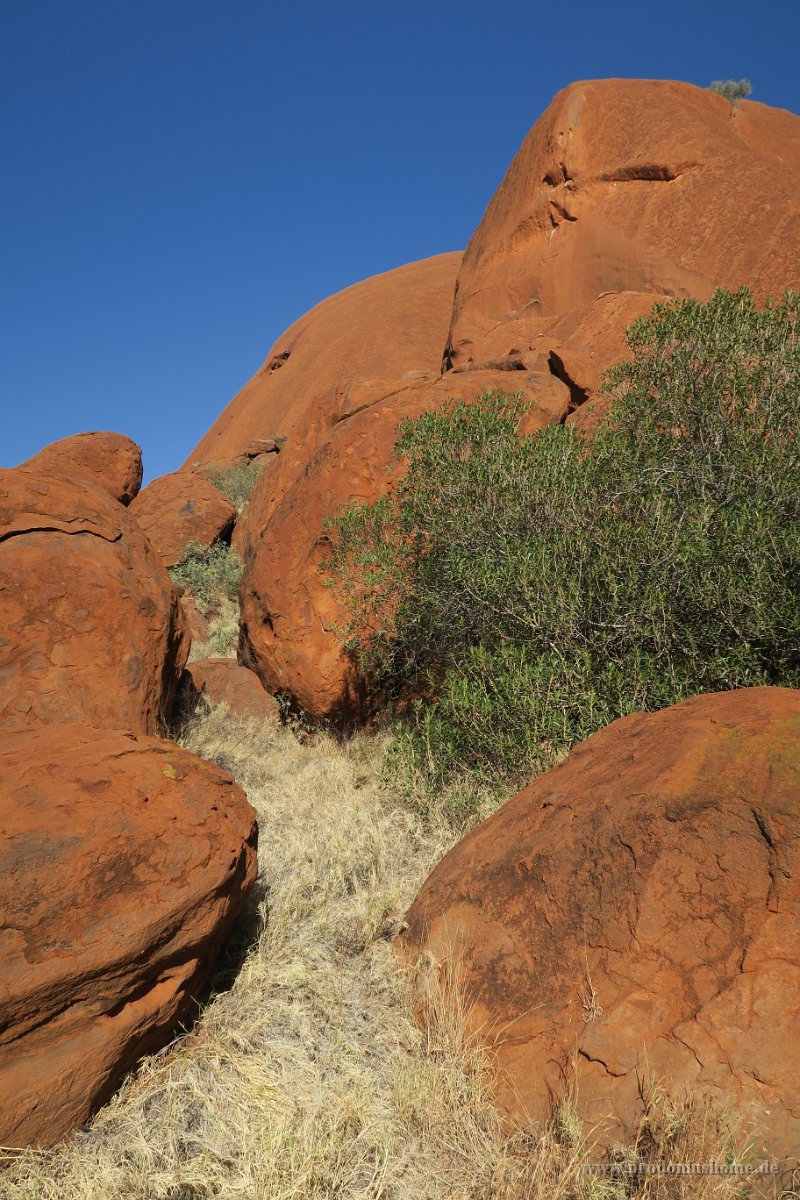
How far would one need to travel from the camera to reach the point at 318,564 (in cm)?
801

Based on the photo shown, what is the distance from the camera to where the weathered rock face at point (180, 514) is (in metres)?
14.2

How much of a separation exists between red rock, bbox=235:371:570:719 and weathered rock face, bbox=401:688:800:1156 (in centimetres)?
438

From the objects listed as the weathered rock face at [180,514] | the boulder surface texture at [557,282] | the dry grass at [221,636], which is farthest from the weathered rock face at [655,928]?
the weathered rock face at [180,514]

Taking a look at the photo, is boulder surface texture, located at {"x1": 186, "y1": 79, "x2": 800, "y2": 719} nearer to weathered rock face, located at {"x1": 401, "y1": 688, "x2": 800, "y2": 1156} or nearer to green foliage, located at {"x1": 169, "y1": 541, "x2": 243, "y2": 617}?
green foliage, located at {"x1": 169, "y1": 541, "x2": 243, "y2": 617}

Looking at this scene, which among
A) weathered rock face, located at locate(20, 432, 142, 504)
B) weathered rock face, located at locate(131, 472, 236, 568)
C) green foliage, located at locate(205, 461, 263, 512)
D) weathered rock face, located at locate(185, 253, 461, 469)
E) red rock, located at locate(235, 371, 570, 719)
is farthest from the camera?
weathered rock face, located at locate(185, 253, 461, 469)

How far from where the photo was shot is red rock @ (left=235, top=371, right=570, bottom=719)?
7867mm

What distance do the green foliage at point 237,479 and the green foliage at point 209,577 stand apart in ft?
20.8

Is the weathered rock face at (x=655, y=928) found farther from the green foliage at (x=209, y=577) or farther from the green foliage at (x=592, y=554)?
the green foliage at (x=209, y=577)

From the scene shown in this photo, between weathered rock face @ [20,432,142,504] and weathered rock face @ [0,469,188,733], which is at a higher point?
weathered rock face @ [20,432,142,504]

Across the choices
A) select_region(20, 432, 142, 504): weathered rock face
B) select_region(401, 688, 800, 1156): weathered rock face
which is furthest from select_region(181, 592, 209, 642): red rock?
select_region(401, 688, 800, 1156): weathered rock face

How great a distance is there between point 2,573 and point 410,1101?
14.8 feet

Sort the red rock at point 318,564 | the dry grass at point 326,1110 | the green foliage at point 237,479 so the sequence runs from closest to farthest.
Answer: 1. the dry grass at point 326,1110
2. the red rock at point 318,564
3. the green foliage at point 237,479

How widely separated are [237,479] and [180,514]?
8061mm

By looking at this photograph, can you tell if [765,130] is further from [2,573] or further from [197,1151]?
[197,1151]
